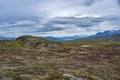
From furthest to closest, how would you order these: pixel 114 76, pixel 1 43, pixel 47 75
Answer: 1. pixel 1 43
2. pixel 114 76
3. pixel 47 75

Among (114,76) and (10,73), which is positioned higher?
(10,73)

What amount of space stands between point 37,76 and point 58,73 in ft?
14.0

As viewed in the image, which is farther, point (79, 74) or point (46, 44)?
point (46, 44)

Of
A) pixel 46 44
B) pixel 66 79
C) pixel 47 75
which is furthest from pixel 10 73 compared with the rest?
pixel 46 44

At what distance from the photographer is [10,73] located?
134ft

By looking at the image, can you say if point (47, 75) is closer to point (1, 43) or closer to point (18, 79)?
point (18, 79)

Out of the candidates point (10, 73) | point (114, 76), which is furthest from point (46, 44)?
point (10, 73)

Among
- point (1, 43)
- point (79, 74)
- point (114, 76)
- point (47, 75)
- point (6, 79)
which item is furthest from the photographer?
point (1, 43)

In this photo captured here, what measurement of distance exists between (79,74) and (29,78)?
1014 centimetres

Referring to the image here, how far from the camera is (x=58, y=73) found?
43.2 metres

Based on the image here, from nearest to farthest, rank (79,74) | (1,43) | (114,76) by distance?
1. (79,74)
2. (114,76)
3. (1,43)

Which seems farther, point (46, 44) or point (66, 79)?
point (46, 44)

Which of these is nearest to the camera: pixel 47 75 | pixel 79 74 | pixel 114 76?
pixel 47 75

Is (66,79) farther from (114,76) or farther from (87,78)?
(114,76)
